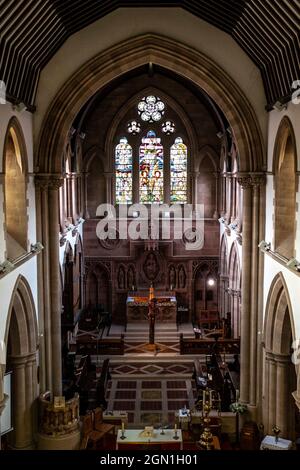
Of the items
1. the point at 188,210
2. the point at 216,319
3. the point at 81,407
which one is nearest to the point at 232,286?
the point at 216,319

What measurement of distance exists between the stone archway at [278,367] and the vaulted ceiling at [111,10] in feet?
15.1

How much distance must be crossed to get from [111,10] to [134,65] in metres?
1.36

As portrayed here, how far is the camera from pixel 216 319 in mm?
24281

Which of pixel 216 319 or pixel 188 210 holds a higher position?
pixel 188 210

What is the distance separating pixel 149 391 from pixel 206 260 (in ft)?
26.7

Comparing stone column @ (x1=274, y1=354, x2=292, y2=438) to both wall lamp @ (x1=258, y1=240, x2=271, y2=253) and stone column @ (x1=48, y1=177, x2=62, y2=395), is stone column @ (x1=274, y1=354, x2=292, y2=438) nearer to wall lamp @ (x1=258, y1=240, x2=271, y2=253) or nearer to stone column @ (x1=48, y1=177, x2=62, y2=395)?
wall lamp @ (x1=258, y1=240, x2=271, y2=253)

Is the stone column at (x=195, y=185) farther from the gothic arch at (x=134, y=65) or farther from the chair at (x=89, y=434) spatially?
the chair at (x=89, y=434)

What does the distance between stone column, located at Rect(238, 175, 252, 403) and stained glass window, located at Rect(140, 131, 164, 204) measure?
33.8 feet

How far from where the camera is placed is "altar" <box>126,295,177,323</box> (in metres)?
24.5

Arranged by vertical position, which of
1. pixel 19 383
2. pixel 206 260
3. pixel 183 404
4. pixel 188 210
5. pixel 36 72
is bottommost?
pixel 183 404

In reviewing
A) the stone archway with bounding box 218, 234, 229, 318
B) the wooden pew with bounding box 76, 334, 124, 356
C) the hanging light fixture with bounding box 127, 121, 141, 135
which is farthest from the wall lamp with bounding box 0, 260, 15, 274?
the hanging light fixture with bounding box 127, 121, 141, 135

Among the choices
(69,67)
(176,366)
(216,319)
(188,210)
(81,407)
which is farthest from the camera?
(188,210)

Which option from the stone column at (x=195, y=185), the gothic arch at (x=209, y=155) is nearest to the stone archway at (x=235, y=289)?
the stone column at (x=195, y=185)

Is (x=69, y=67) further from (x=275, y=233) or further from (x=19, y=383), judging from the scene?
(x=19, y=383)
